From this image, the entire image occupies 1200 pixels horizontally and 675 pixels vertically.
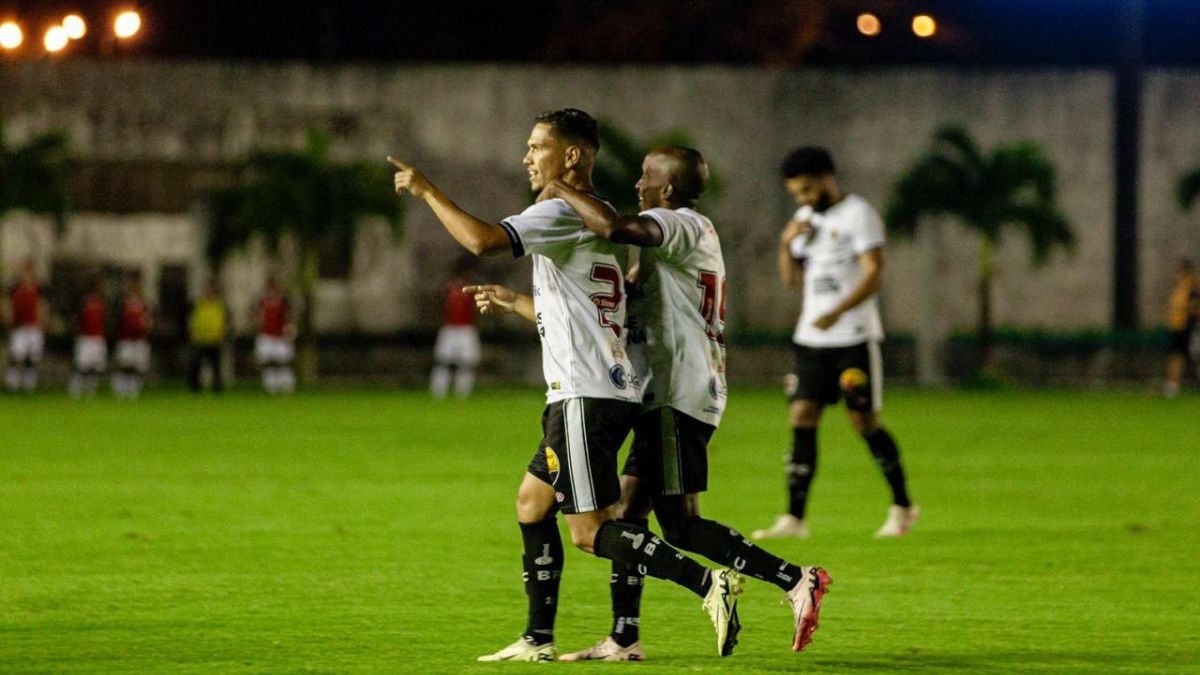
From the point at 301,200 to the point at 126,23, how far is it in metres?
9.49

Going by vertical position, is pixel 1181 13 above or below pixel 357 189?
above

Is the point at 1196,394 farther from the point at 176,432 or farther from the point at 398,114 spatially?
the point at 176,432

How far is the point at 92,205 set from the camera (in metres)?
38.1

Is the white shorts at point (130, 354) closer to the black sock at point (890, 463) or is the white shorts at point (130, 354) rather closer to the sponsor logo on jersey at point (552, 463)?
the black sock at point (890, 463)

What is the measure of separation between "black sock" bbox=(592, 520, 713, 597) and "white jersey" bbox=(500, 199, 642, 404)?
1.67 feet

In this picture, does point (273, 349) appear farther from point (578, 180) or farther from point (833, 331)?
point (578, 180)

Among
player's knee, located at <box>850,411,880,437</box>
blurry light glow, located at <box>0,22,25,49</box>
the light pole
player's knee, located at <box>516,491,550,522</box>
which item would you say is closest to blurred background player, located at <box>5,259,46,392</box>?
blurry light glow, located at <box>0,22,25,49</box>

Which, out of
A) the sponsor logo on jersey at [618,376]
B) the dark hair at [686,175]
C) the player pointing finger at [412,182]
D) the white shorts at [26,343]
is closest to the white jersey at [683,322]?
the dark hair at [686,175]

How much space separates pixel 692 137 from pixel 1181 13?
→ 17.8m

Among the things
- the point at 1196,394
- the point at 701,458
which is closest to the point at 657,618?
the point at 701,458

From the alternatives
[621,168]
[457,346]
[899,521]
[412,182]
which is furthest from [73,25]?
[412,182]

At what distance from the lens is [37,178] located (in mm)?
35531

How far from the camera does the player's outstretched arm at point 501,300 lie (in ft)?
25.2

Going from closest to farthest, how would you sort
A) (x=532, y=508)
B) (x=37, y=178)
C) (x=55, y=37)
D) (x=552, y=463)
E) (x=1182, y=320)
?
(x=552, y=463), (x=532, y=508), (x=55, y=37), (x=1182, y=320), (x=37, y=178)
